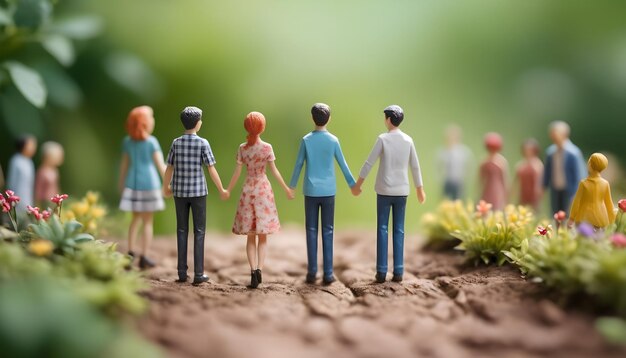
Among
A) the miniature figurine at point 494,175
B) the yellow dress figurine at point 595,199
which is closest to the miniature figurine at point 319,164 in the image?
the yellow dress figurine at point 595,199

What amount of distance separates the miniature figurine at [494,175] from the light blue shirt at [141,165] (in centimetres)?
390

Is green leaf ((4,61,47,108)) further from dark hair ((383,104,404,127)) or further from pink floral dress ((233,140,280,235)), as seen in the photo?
dark hair ((383,104,404,127))

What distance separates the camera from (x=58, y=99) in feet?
25.1

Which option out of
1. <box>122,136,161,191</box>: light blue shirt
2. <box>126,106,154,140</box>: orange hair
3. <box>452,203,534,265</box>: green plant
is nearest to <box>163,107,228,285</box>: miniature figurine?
→ <box>122,136,161,191</box>: light blue shirt

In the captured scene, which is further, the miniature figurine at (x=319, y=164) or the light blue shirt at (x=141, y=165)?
the light blue shirt at (x=141, y=165)

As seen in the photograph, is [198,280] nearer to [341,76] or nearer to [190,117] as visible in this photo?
[190,117]

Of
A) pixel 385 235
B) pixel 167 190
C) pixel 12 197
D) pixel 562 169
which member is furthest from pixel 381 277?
pixel 12 197

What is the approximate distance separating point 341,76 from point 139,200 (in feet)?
16.1

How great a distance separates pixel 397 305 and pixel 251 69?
5.77m

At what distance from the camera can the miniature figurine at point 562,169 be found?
611 centimetres

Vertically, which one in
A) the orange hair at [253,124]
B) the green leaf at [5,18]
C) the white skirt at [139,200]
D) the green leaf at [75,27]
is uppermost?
the green leaf at [75,27]

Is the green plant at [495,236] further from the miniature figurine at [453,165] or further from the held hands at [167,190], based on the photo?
the held hands at [167,190]

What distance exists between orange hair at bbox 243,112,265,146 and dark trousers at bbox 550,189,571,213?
142 inches

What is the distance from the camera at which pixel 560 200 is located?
6.39m
